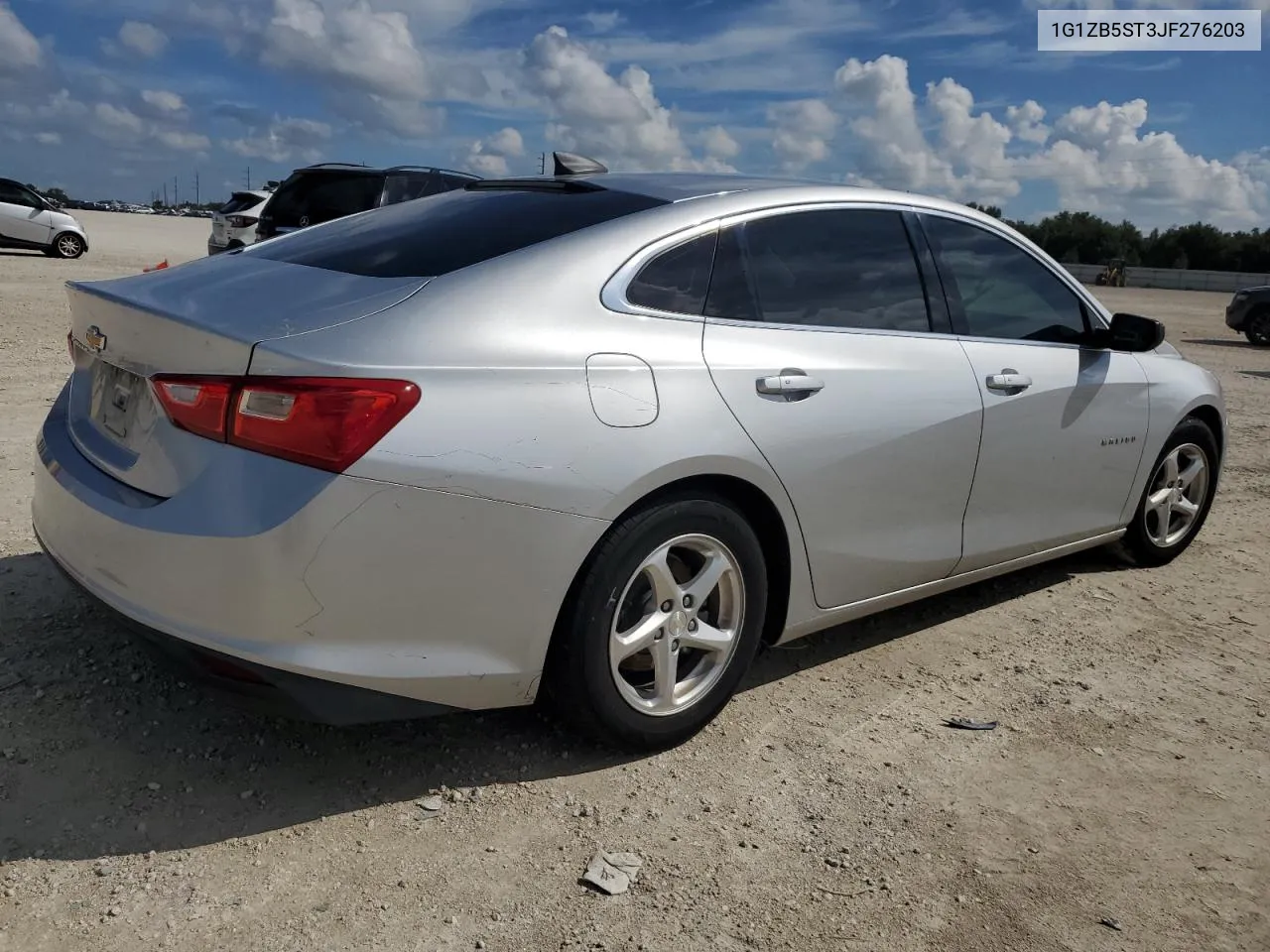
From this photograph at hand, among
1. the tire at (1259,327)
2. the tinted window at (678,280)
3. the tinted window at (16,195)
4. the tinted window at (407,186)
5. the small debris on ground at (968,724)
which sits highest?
the tinted window at (407,186)

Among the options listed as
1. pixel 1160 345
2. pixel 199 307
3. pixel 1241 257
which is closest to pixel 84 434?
pixel 199 307

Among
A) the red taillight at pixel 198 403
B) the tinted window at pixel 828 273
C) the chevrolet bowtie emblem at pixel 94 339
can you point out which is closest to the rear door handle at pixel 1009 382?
the tinted window at pixel 828 273

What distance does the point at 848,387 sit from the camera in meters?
3.38

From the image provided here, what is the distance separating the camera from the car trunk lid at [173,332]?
2.57 meters

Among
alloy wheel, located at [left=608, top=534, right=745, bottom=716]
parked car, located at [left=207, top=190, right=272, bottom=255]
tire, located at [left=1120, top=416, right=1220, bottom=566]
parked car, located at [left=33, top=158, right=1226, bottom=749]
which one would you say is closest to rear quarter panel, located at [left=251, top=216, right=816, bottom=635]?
parked car, located at [left=33, top=158, right=1226, bottom=749]

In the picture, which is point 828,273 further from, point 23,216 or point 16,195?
point 16,195

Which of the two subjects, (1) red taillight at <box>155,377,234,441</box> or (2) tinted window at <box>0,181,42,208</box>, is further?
(2) tinted window at <box>0,181,42,208</box>

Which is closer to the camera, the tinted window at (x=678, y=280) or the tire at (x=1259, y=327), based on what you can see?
the tinted window at (x=678, y=280)

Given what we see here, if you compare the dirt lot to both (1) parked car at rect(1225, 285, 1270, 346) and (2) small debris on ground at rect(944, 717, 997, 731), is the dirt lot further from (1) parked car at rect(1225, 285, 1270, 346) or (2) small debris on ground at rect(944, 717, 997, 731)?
(1) parked car at rect(1225, 285, 1270, 346)

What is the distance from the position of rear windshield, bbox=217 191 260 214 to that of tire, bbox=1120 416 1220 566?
1451 cm

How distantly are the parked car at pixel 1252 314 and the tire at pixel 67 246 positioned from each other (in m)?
22.0

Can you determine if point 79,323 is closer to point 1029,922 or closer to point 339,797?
point 339,797

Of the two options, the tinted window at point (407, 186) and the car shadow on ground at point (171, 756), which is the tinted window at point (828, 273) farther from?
the tinted window at point (407, 186)

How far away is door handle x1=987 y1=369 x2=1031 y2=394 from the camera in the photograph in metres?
3.89
